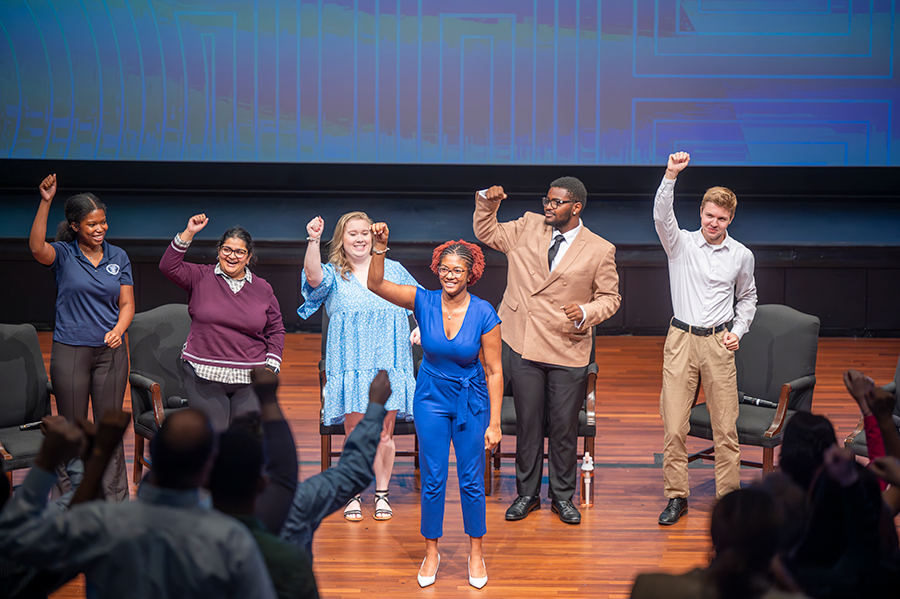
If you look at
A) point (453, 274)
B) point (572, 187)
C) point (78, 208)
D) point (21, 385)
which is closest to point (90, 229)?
point (78, 208)

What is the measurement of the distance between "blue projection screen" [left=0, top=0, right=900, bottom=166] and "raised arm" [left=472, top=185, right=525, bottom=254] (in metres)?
3.97

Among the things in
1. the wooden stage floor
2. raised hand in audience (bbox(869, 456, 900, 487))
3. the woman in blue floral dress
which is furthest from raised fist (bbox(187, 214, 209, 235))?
raised hand in audience (bbox(869, 456, 900, 487))

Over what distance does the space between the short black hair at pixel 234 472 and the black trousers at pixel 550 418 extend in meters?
2.30

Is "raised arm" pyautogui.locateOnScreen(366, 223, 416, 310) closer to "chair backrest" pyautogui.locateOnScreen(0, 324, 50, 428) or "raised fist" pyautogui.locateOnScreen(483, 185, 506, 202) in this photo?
"raised fist" pyautogui.locateOnScreen(483, 185, 506, 202)

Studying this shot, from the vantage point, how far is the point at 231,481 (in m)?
1.76

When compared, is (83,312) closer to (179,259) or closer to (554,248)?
(179,259)

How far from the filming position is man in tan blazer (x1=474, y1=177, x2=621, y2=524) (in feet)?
12.7

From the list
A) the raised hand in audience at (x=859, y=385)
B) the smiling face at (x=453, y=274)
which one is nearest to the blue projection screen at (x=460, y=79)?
the smiling face at (x=453, y=274)

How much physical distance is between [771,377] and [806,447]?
8.14 ft

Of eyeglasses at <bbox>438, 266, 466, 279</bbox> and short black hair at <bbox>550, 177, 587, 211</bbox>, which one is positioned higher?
short black hair at <bbox>550, 177, 587, 211</bbox>

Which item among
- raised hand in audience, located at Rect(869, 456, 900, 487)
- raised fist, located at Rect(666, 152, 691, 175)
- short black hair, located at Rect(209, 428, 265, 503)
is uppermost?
raised fist, located at Rect(666, 152, 691, 175)

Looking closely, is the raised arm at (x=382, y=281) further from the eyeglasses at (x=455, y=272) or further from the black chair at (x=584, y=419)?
the black chair at (x=584, y=419)

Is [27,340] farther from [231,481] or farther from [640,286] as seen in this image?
[640,286]

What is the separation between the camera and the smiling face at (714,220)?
3.74 m
